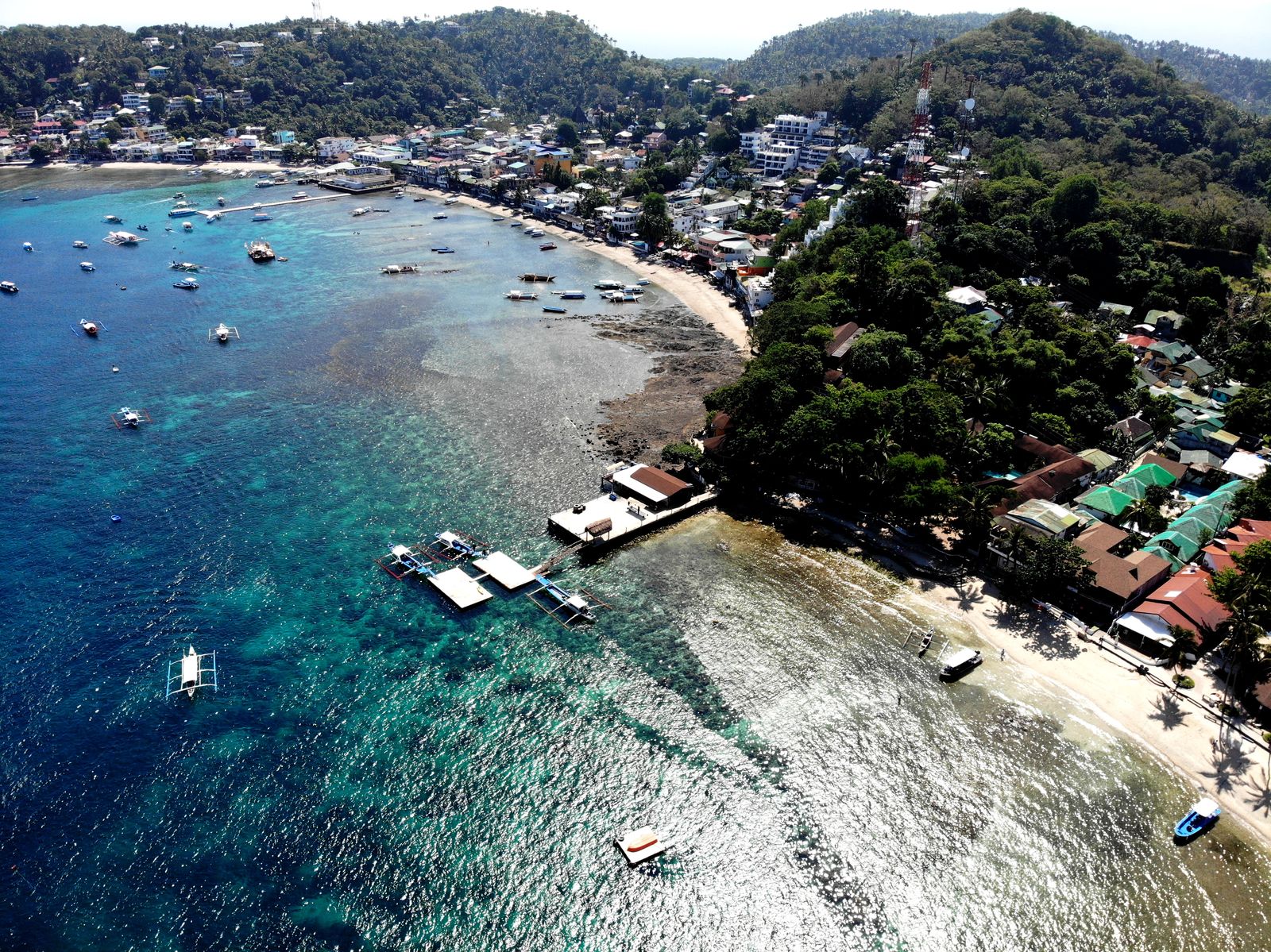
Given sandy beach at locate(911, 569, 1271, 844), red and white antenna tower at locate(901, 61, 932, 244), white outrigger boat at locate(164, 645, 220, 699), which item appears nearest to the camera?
sandy beach at locate(911, 569, 1271, 844)

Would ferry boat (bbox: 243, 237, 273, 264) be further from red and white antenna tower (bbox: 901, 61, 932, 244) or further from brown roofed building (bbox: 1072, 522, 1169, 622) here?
brown roofed building (bbox: 1072, 522, 1169, 622)

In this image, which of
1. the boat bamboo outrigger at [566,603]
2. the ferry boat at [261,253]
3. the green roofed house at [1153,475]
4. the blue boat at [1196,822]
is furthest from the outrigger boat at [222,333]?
the blue boat at [1196,822]

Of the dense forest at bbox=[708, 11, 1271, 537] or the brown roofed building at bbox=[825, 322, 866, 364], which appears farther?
the brown roofed building at bbox=[825, 322, 866, 364]

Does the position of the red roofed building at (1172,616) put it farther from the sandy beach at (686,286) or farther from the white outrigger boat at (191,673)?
the white outrigger boat at (191,673)

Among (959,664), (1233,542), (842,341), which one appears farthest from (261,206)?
(1233,542)

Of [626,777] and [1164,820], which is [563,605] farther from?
[1164,820]

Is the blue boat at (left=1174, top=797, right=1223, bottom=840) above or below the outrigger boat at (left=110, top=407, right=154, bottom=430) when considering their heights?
above

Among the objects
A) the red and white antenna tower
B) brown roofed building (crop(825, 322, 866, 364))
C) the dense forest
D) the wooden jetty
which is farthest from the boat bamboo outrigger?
the wooden jetty
